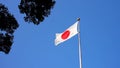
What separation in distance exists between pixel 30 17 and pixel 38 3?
3.67ft

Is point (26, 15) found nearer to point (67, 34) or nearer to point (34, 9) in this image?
point (34, 9)

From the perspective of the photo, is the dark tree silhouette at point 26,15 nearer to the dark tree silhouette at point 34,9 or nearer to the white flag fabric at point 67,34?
the dark tree silhouette at point 34,9

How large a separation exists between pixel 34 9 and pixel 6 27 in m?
2.29

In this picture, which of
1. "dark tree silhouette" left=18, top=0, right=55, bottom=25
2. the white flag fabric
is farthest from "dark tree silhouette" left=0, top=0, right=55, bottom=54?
the white flag fabric

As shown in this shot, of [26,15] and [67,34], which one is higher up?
[26,15]

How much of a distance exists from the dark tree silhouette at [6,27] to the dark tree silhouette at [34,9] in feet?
3.06

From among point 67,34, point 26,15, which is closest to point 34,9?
point 26,15

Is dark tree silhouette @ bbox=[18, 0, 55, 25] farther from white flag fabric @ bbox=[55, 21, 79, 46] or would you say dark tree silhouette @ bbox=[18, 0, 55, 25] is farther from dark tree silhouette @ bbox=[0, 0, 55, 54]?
white flag fabric @ bbox=[55, 21, 79, 46]

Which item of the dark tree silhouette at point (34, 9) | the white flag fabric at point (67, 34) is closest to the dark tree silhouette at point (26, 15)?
the dark tree silhouette at point (34, 9)

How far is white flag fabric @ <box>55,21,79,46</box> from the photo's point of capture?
18281 mm

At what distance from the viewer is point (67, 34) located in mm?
18641

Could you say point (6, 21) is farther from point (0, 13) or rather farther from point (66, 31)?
point (66, 31)

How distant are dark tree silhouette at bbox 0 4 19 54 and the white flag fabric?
11.2ft

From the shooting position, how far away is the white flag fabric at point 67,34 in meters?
18.3
